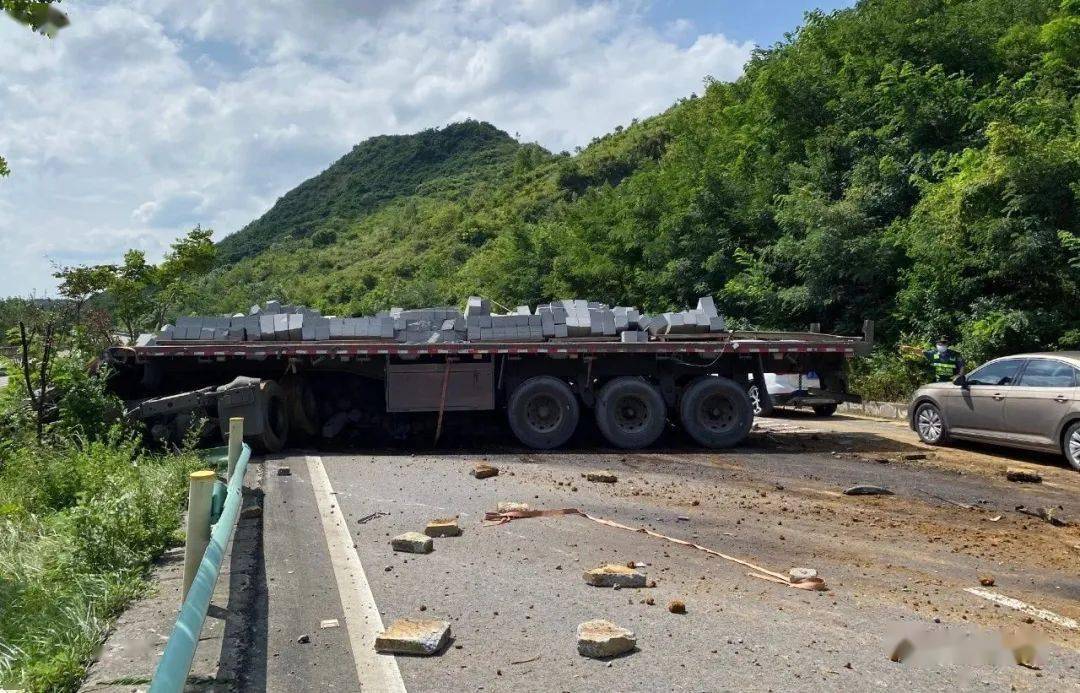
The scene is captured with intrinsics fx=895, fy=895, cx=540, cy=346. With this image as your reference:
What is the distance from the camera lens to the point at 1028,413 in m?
12.0

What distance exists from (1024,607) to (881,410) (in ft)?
45.0

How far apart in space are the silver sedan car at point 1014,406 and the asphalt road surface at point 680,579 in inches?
25.1

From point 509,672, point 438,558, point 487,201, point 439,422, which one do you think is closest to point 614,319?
point 439,422

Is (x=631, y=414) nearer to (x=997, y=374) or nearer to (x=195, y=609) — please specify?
(x=997, y=374)

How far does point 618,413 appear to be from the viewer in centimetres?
1377

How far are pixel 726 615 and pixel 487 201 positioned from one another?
72588 millimetres

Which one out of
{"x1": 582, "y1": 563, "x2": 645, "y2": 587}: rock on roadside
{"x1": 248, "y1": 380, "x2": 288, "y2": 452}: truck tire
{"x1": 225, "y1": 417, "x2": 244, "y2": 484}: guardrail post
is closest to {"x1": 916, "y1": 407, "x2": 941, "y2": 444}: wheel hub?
{"x1": 582, "y1": 563, "x2": 645, "y2": 587}: rock on roadside

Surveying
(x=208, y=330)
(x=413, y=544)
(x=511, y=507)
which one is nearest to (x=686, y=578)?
(x=413, y=544)

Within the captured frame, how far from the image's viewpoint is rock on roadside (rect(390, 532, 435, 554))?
6980 mm

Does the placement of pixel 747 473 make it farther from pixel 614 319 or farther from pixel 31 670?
pixel 31 670

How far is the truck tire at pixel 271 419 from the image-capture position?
12398mm

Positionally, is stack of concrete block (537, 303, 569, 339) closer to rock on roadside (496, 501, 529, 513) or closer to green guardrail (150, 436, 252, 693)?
rock on roadside (496, 501, 529, 513)

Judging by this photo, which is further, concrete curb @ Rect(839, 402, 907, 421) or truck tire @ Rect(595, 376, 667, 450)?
concrete curb @ Rect(839, 402, 907, 421)

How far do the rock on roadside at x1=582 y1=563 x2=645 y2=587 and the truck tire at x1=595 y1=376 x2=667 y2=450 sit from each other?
7.51 meters
